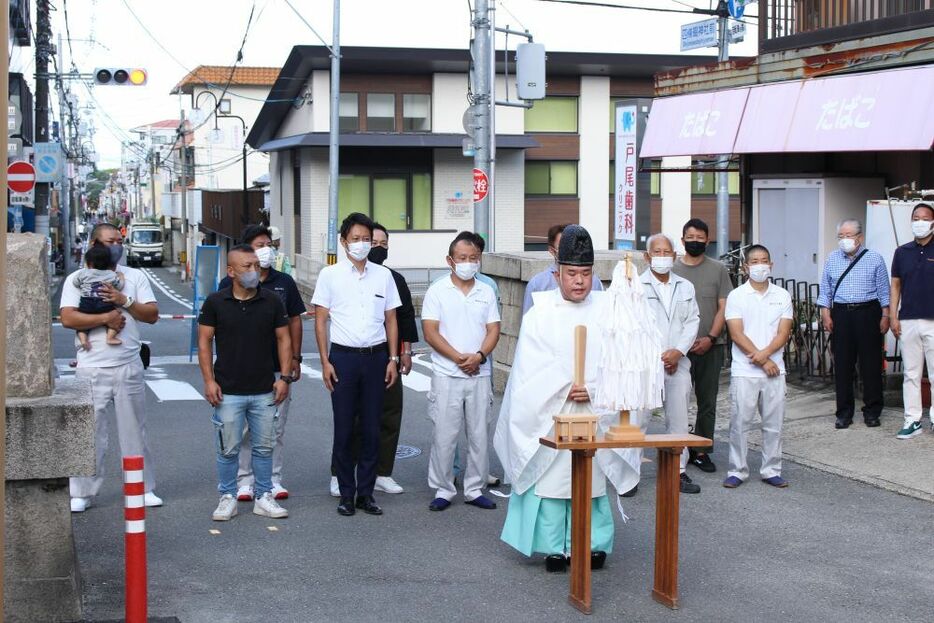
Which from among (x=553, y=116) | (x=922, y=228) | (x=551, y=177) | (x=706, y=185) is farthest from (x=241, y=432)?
(x=706, y=185)

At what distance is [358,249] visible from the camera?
8.63 metres

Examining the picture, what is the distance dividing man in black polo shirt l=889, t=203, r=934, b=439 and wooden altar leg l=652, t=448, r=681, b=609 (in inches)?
197

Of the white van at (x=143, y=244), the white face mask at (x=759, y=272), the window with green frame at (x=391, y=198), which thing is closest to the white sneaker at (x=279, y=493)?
the white face mask at (x=759, y=272)

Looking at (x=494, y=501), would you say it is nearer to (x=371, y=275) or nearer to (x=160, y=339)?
(x=371, y=275)

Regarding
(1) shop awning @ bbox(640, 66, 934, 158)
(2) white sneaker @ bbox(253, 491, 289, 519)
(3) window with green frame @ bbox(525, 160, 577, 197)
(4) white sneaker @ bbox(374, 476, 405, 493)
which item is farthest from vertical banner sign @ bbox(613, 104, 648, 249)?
(3) window with green frame @ bbox(525, 160, 577, 197)

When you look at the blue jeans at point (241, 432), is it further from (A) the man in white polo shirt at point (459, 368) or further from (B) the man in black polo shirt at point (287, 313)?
(A) the man in white polo shirt at point (459, 368)

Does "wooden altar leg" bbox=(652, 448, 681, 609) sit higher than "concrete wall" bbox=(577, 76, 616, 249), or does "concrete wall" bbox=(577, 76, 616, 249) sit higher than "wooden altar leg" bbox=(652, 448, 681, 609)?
"concrete wall" bbox=(577, 76, 616, 249)

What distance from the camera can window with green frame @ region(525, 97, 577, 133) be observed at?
128 feet

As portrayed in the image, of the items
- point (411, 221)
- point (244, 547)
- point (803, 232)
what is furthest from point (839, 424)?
point (411, 221)

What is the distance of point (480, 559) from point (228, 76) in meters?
60.8

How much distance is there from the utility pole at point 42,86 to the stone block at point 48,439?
25.6 m

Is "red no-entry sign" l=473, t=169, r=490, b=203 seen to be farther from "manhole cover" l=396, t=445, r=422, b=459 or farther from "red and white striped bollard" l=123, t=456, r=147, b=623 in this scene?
"red and white striped bollard" l=123, t=456, r=147, b=623

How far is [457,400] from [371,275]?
112cm

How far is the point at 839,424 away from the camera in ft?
37.5
